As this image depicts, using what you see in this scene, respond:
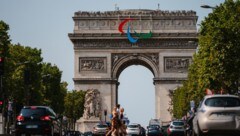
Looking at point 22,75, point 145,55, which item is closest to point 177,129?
point 22,75

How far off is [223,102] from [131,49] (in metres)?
96.8

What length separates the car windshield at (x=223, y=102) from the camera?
38.7m

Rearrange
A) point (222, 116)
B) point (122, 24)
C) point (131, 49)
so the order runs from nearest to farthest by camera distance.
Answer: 1. point (222, 116)
2. point (122, 24)
3. point (131, 49)

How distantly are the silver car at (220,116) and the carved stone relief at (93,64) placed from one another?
96.2 m

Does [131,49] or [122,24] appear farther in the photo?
[131,49]

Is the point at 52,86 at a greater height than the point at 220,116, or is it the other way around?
the point at 52,86

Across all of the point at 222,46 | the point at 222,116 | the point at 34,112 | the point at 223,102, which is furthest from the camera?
the point at 222,46

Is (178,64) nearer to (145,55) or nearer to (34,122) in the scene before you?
(145,55)

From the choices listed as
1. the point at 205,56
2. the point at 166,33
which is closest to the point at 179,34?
the point at 166,33

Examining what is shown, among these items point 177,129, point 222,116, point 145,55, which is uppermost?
point 145,55

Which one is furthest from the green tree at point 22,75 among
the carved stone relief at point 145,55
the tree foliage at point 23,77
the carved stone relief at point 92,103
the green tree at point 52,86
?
the carved stone relief at point 145,55

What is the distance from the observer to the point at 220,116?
38.3 metres

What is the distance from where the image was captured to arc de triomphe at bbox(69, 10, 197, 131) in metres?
134

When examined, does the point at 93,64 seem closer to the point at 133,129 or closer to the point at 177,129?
the point at 133,129
